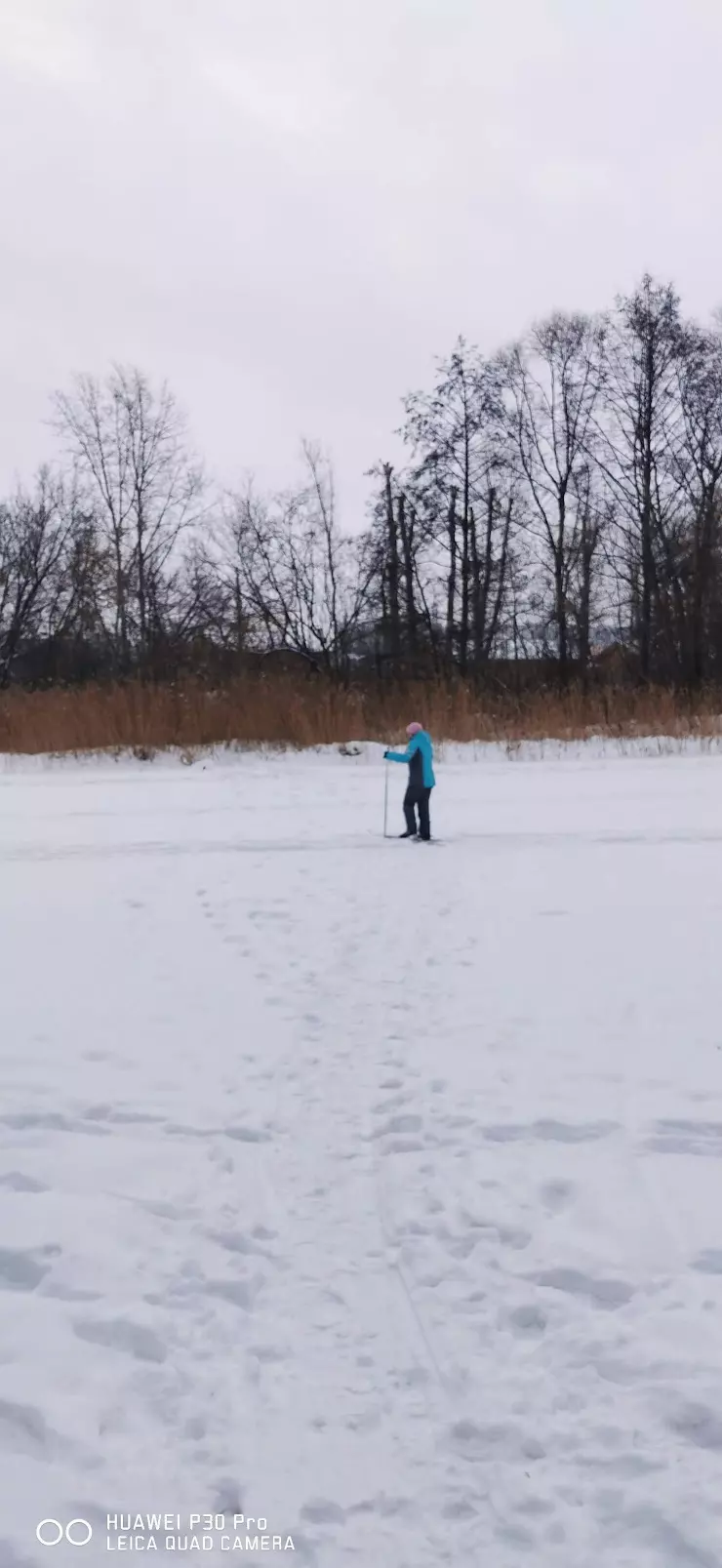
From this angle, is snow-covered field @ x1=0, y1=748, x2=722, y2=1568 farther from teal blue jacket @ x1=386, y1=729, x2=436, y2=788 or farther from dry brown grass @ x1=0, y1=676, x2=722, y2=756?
dry brown grass @ x1=0, y1=676, x2=722, y2=756

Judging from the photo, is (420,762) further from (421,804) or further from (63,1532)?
(63,1532)

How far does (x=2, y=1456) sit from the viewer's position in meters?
2.11

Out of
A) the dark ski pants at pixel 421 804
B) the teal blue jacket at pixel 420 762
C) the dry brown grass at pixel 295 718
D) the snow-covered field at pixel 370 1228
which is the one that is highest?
the dry brown grass at pixel 295 718

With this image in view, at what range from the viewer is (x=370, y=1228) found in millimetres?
2957

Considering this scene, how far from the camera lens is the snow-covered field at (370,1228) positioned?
6.64 feet

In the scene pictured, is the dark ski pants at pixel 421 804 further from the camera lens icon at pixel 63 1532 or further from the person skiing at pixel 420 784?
the camera lens icon at pixel 63 1532

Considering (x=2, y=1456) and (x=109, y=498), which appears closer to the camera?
(x=2, y=1456)

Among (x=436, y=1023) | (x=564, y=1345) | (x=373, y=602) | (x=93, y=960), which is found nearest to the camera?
(x=564, y=1345)

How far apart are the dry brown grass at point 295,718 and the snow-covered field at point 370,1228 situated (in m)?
11.8

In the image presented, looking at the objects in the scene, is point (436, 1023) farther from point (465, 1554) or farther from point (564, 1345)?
point (465, 1554)

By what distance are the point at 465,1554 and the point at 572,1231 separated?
1.17 metres

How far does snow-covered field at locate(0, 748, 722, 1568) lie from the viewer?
203 centimetres

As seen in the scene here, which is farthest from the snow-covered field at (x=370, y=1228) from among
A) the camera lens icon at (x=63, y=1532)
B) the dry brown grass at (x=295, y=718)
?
the dry brown grass at (x=295, y=718)

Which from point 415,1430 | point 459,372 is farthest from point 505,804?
point 459,372
